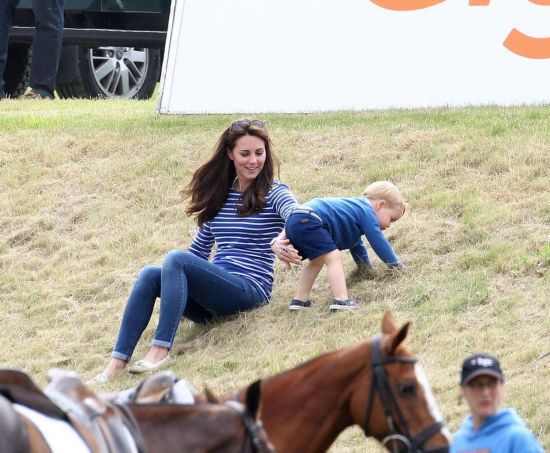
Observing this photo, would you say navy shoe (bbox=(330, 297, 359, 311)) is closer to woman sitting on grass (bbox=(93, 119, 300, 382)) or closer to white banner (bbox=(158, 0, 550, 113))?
woman sitting on grass (bbox=(93, 119, 300, 382))

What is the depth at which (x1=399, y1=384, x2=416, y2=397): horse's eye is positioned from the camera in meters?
4.45

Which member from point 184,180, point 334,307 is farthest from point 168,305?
point 184,180

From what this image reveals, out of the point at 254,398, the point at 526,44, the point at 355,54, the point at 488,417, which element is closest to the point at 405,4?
the point at 355,54

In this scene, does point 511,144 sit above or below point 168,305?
above

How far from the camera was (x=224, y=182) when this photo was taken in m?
8.12

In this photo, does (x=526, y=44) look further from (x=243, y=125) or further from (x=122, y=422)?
(x=122, y=422)

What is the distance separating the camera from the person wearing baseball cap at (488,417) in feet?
15.0

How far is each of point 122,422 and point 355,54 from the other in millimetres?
7113

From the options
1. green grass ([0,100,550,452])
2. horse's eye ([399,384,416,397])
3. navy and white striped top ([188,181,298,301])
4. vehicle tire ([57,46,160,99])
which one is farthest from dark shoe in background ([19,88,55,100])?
horse's eye ([399,384,416,397])

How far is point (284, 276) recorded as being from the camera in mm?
8906

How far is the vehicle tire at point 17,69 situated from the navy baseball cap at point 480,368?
11.9 metres

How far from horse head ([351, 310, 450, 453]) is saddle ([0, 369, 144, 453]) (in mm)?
837

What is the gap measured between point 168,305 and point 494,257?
1.95 metres

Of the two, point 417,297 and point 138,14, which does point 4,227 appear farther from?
point 138,14
